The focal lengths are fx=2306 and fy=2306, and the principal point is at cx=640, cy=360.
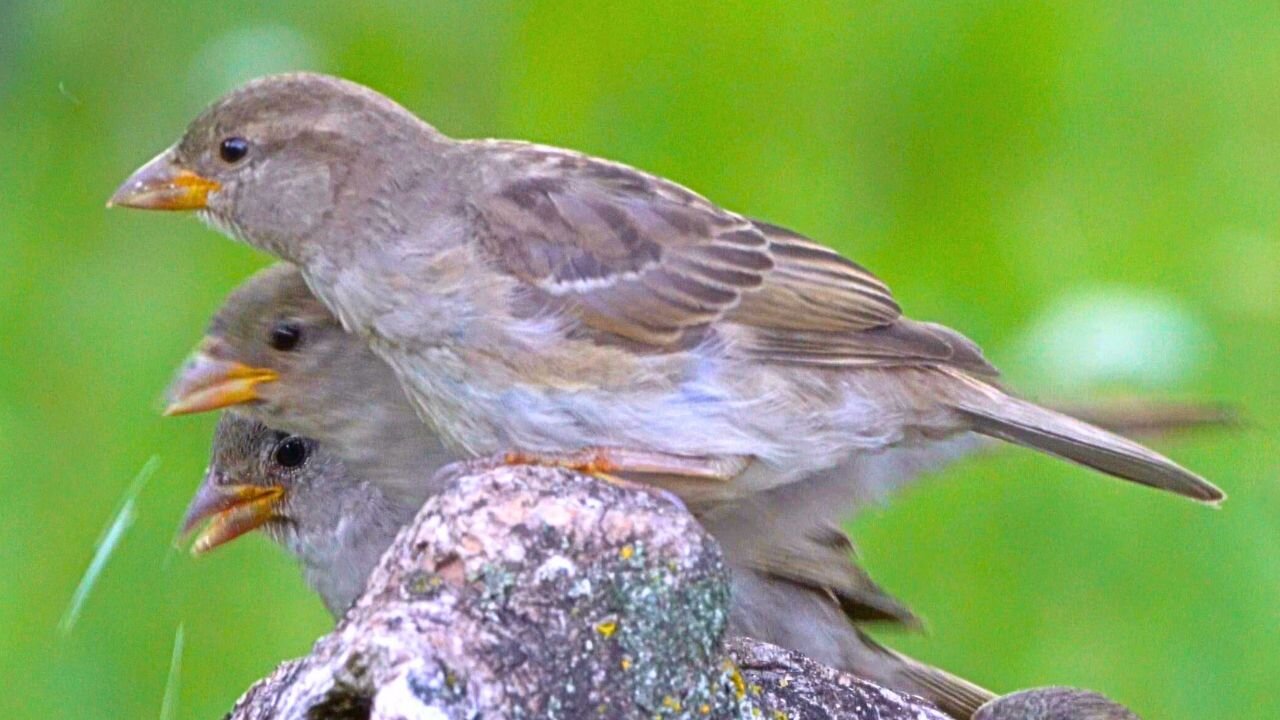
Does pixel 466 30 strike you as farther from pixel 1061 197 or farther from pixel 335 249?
pixel 335 249

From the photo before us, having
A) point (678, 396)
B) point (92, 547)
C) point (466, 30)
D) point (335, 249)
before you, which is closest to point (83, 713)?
point (92, 547)

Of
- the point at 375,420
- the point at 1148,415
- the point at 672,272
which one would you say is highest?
the point at 1148,415

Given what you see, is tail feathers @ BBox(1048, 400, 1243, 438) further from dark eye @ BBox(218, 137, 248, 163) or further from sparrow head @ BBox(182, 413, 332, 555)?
dark eye @ BBox(218, 137, 248, 163)

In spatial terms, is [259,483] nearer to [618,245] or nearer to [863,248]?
[618,245]

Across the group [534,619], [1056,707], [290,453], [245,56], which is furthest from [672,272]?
[245,56]

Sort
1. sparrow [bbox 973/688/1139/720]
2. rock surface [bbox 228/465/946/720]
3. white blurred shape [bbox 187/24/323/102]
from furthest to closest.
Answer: white blurred shape [bbox 187/24/323/102] < sparrow [bbox 973/688/1139/720] < rock surface [bbox 228/465/946/720]

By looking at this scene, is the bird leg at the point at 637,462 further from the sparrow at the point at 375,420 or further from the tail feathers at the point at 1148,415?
the tail feathers at the point at 1148,415

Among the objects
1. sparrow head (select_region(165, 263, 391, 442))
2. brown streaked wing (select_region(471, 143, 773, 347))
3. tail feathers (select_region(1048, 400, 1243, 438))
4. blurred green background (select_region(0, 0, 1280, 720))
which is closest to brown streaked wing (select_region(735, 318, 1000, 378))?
brown streaked wing (select_region(471, 143, 773, 347))
